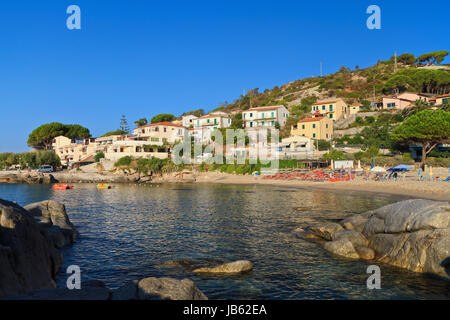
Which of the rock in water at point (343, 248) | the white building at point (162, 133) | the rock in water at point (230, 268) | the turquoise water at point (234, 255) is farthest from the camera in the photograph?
the white building at point (162, 133)

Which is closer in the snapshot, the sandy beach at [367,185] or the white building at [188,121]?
the sandy beach at [367,185]

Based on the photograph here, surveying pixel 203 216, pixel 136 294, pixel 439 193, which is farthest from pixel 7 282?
pixel 439 193

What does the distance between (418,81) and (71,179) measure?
344 ft

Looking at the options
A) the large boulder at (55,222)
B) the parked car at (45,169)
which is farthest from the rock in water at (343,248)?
the parked car at (45,169)

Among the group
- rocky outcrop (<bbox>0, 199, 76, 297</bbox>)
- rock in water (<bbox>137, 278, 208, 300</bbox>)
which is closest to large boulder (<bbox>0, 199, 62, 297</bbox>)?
rocky outcrop (<bbox>0, 199, 76, 297</bbox>)

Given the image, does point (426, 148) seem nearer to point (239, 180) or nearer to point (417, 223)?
point (239, 180)

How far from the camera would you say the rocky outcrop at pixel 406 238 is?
11.6 meters

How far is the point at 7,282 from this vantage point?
23.6 ft

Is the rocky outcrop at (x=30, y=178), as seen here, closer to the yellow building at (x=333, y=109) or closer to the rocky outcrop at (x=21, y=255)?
the rocky outcrop at (x=21, y=255)

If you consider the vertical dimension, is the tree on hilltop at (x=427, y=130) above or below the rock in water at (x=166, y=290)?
above

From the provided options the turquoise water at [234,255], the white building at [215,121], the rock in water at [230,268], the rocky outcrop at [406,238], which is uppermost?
the white building at [215,121]

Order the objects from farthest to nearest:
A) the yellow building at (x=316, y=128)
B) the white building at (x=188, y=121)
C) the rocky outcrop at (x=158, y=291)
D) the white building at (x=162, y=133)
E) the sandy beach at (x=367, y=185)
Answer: the white building at (x=188, y=121) < the white building at (x=162, y=133) < the yellow building at (x=316, y=128) < the sandy beach at (x=367, y=185) < the rocky outcrop at (x=158, y=291)

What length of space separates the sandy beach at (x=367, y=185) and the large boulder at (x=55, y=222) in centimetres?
3157

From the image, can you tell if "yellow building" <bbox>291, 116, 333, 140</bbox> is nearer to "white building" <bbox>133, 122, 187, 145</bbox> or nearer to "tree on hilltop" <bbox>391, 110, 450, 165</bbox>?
"tree on hilltop" <bbox>391, 110, 450, 165</bbox>
